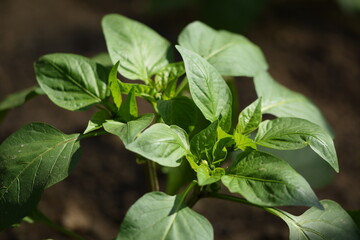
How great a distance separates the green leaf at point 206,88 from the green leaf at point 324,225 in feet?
0.76

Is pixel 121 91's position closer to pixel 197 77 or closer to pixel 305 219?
pixel 197 77

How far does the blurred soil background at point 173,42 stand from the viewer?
1.82 m

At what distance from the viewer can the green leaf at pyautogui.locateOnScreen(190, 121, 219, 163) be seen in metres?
0.92

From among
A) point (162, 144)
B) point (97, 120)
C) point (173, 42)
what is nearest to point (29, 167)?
point (97, 120)

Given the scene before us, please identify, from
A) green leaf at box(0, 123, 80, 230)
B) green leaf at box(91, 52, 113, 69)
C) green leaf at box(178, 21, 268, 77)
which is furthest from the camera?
green leaf at box(91, 52, 113, 69)

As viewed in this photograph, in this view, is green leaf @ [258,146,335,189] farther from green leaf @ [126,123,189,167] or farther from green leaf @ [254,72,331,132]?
green leaf @ [126,123,189,167]

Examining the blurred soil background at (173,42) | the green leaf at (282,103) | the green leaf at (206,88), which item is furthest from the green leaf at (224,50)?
the blurred soil background at (173,42)

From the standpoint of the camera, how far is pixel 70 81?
1034 millimetres

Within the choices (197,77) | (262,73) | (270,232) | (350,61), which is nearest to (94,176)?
(270,232)

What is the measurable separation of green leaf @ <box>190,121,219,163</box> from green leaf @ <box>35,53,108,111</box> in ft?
0.81

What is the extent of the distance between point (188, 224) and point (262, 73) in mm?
561

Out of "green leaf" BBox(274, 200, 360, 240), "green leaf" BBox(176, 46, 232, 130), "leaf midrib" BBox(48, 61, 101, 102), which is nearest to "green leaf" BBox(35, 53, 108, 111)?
"leaf midrib" BBox(48, 61, 101, 102)

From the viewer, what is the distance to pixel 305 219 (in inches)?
37.6

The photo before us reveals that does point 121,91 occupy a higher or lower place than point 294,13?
higher
